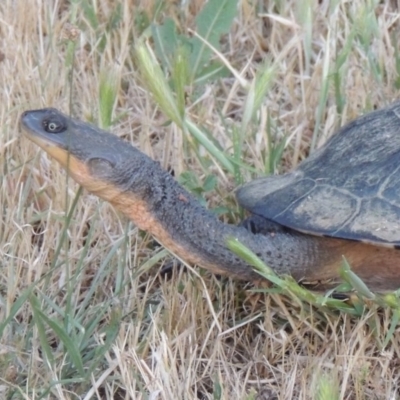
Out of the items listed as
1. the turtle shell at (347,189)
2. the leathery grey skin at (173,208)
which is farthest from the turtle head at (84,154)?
the turtle shell at (347,189)

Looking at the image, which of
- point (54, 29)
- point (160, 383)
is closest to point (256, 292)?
point (160, 383)

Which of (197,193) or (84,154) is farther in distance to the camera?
(197,193)

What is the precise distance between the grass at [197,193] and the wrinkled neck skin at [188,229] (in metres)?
0.08

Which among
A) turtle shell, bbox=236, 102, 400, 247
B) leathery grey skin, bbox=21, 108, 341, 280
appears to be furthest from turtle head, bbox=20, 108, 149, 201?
turtle shell, bbox=236, 102, 400, 247

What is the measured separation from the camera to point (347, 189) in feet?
6.98

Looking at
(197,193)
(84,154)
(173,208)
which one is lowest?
(197,193)

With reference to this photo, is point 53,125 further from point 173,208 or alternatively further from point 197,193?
point 197,193

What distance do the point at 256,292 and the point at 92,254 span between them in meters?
0.46

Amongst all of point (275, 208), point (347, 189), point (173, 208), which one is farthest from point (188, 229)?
point (347, 189)

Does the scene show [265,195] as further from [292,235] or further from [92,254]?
[92,254]

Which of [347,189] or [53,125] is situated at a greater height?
[53,125]

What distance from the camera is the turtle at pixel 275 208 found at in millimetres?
2078

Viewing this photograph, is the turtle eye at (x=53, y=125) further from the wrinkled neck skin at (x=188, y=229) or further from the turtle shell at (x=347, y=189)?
the turtle shell at (x=347, y=189)

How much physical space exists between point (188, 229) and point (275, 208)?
0.72 ft
